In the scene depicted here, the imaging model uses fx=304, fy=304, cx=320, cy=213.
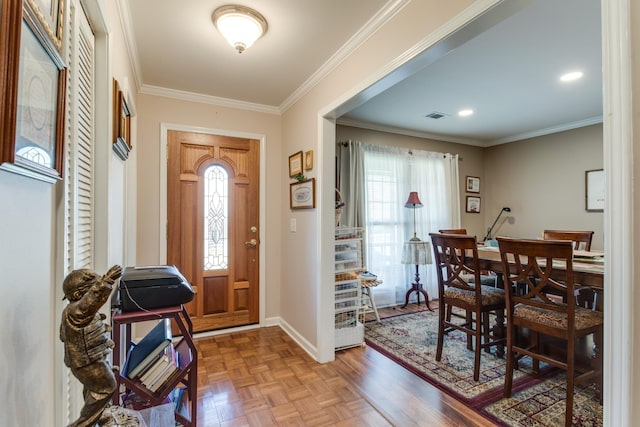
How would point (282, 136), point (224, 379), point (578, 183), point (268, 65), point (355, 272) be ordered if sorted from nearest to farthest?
point (224, 379)
point (268, 65)
point (355, 272)
point (282, 136)
point (578, 183)

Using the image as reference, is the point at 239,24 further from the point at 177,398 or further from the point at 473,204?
the point at 473,204

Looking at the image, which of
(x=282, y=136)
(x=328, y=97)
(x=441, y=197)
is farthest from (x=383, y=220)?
(x=328, y=97)

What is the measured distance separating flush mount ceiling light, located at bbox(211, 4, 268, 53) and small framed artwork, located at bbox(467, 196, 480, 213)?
4284mm

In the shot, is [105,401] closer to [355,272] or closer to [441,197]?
[355,272]

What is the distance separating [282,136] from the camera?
3441 mm

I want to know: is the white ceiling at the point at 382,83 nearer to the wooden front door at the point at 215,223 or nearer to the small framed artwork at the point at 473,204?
the wooden front door at the point at 215,223

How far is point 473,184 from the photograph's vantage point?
508 cm

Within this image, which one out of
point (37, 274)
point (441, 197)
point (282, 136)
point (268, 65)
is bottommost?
point (37, 274)

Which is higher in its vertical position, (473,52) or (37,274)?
(473,52)

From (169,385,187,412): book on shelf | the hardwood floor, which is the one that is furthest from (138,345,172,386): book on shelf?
the hardwood floor

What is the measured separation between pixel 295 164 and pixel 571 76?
2.64 meters

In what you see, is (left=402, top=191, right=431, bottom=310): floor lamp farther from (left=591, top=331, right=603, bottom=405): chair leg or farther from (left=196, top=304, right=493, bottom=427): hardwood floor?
(left=591, top=331, right=603, bottom=405): chair leg

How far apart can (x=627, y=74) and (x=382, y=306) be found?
→ 12.0 feet

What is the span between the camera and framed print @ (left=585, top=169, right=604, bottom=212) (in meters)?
A: 3.84
